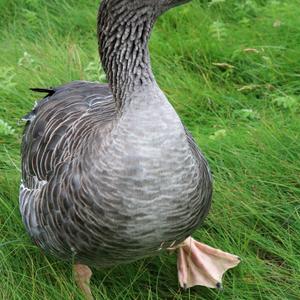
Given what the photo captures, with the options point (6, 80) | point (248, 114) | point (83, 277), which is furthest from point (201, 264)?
point (6, 80)

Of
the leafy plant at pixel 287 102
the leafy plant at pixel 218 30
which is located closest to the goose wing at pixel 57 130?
the leafy plant at pixel 287 102

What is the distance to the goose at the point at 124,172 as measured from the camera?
6.70 feet

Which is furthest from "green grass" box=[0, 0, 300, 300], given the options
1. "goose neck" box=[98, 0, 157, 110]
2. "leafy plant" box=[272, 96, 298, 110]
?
"goose neck" box=[98, 0, 157, 110]

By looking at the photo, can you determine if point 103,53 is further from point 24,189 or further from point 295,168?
point 295,168

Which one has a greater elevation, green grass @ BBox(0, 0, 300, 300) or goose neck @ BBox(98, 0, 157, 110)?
goose neck @ BBox(98, 0, 157, 110)

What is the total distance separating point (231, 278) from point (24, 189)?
90 cm

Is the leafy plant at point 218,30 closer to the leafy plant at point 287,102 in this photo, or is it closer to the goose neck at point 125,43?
the leafy plant at point 287,102

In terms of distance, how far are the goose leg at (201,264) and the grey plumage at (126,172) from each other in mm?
334

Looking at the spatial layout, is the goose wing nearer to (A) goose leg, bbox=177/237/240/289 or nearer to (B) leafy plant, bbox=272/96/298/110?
(A) goose leg, bbox=177/237/240/289

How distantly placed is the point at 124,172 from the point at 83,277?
65 cm

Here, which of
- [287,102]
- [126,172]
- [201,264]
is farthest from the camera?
[287,102]

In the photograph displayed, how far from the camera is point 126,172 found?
6.72ft

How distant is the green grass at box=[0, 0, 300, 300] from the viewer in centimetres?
259

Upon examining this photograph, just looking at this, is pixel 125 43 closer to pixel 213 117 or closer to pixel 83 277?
pixel 83 277
